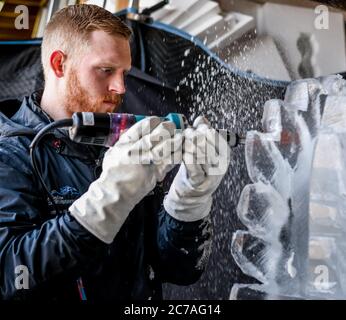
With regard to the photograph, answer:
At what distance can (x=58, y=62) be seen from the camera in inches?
33.5

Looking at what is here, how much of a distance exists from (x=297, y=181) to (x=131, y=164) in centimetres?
48

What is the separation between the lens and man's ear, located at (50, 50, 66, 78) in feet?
2.78

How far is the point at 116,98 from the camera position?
2.73 feet

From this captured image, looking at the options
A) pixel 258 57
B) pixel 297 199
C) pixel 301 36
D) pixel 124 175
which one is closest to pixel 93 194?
pixel 124 175

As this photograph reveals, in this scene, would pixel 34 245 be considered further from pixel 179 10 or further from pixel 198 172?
pixel 179 10

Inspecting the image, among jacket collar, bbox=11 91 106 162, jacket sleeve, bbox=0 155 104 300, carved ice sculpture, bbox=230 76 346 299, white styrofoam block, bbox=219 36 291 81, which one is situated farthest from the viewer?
white styrofoam block, bbox=219 36 291 81

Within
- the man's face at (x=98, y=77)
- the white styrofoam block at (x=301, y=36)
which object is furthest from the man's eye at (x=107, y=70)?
the white styrofoam block at (x=301, y=36)

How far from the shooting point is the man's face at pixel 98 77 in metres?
0.82

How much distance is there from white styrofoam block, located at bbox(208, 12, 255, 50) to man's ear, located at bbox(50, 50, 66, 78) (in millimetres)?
520

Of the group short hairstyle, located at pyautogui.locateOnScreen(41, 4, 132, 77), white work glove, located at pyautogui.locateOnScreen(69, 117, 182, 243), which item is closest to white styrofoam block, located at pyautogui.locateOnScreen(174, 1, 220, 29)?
short hairstyle, located at pyautogui.locateOnScreen(41, 4, 132, 77)

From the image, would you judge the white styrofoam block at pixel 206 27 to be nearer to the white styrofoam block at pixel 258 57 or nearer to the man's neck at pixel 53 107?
the white styrofoam block at pixel 258 57

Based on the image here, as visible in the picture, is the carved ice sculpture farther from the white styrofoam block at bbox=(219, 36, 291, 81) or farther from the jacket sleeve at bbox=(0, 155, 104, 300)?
the jacket sleeve at bbox=(0, 155, 104, 300)
